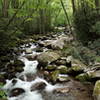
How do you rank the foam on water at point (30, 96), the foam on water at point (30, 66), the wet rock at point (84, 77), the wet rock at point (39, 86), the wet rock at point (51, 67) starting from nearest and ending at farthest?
1. the foam on water at point (30, 96)
2. the wet rock at point (39, 86)
3. the wet rock at point (84, 77)
4. the wet rock at point (51, 67)
5. the foam on water at point (30, 66)

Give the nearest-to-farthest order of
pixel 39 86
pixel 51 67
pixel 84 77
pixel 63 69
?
pixel 39 86, pixel 84 77, pixel 63 69, pixel 51 67

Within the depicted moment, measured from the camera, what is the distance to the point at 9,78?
25.2 ft

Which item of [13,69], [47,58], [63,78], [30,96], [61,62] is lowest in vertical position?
[30,96]

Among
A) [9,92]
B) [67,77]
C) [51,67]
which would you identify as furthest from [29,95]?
[51,67]

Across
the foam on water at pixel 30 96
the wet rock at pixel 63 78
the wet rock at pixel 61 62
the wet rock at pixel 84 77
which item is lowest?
the foam on water at pixel 30 96

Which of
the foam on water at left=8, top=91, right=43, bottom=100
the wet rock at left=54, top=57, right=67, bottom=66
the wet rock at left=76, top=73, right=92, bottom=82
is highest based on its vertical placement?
the wet rock at left=54, top=57, right=67, bottom=66

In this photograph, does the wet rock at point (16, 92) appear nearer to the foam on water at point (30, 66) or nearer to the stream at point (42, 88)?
the stream at point (42, 88)

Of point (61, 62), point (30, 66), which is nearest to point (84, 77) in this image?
point (61, 62)

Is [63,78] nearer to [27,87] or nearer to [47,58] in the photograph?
[27,87]

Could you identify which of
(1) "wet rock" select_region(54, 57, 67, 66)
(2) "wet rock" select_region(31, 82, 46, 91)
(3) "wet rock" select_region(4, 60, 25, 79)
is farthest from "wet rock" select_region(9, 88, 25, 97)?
(1) "wet rock" select_region(54, 57, 67, 66)

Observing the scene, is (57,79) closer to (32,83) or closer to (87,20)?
(32,83)

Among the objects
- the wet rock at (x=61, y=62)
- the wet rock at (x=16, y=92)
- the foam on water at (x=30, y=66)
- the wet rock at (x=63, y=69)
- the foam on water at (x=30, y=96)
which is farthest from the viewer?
the wet rock at (x=61, y=62)

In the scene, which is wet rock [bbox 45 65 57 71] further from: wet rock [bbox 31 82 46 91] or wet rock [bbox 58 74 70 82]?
wet rock [bbox 31 82 46 91]

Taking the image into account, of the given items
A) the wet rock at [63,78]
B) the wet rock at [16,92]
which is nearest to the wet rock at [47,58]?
the wet rock at [63,78]
